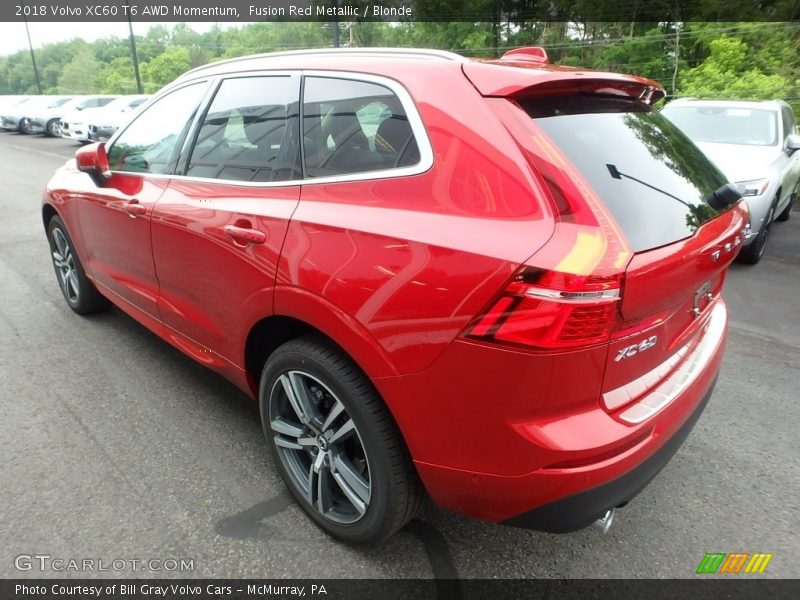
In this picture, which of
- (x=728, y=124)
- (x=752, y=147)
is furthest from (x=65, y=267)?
(x=728, y=124)

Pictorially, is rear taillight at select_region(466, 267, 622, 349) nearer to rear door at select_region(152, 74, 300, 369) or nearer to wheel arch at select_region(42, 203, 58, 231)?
rear door at select_region(152, 74, 300, 369)

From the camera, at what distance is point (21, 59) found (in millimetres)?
85938

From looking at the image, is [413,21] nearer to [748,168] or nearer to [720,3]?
[720,3]

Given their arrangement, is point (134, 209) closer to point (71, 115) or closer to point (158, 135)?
point (158, 135)

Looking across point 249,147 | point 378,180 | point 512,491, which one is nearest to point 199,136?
point 249,147

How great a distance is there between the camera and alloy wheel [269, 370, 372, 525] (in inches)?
80.4

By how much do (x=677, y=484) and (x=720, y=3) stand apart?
93.7ft

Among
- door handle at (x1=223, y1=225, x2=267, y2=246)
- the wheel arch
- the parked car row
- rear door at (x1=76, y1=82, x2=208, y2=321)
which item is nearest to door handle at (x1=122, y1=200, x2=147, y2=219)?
rear door at (x1=76, y1=82, x2=208, y2=321)

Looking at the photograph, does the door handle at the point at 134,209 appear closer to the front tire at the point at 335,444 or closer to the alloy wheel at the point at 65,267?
the front tire at the point at 335,444

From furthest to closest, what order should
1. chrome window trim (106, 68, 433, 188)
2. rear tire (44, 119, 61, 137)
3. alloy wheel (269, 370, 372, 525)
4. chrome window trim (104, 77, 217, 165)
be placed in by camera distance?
rear tire (44, 119, 61, 137)
chrome window trim (104, 77, 217, 165)
alloy wheel (269, 370, 372, 525)
chrome window trim (106, 68, 433, 188)

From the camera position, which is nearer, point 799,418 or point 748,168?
point 799,418

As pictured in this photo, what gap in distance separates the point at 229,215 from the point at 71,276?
2.66 metres

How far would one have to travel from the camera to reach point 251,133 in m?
2.44

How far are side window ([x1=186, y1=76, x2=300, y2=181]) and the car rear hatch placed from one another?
0.81m
